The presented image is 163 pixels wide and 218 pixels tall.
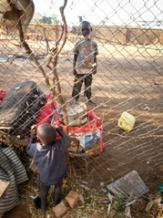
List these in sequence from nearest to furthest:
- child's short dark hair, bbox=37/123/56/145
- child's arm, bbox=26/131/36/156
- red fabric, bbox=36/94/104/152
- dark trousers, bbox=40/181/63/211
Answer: child's short dark hair, bbox=37/123/56/145 → child's arm, bbox=26/131/36/156 → dark trousers, bbox=40/181/63/211 → red fabric, bbox=36/94/104/152

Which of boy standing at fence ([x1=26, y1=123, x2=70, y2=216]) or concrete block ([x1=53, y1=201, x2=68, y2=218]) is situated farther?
concrete block ([x1=53, y1=201, x2=68, y2=218])

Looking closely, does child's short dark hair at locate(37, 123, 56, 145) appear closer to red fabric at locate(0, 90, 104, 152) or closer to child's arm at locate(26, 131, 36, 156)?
child's arm at locate(26, 131, 36, 156)

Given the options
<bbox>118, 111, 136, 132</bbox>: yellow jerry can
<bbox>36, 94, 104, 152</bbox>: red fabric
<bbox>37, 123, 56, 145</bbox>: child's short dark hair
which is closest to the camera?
A: <bbox>37, 123, 56, 145</bbox>: child's short dark hair

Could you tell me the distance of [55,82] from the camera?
7.06 ft

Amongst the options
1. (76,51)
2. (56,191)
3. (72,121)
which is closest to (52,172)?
(56,191)

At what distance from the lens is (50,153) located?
2.12 m

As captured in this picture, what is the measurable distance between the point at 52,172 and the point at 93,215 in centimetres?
60

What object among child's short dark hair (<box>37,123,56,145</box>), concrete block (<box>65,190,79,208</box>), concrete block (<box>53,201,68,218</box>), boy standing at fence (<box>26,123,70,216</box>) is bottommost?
concrete block (<box>53,201,68,218</box>)

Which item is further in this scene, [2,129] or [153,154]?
[153,154]

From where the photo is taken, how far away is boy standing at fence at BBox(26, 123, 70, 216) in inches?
81.4

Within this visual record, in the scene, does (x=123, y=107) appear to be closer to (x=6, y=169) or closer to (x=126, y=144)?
(x=126, y=144)

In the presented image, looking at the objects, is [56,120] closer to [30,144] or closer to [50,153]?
[30,144]

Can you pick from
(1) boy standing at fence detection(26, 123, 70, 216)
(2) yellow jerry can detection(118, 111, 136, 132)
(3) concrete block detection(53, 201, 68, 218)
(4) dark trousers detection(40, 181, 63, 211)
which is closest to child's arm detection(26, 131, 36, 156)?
(1) boy standing at fence detection(26, 123, 70, 216)

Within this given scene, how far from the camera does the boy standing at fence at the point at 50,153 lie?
6.79 feet
